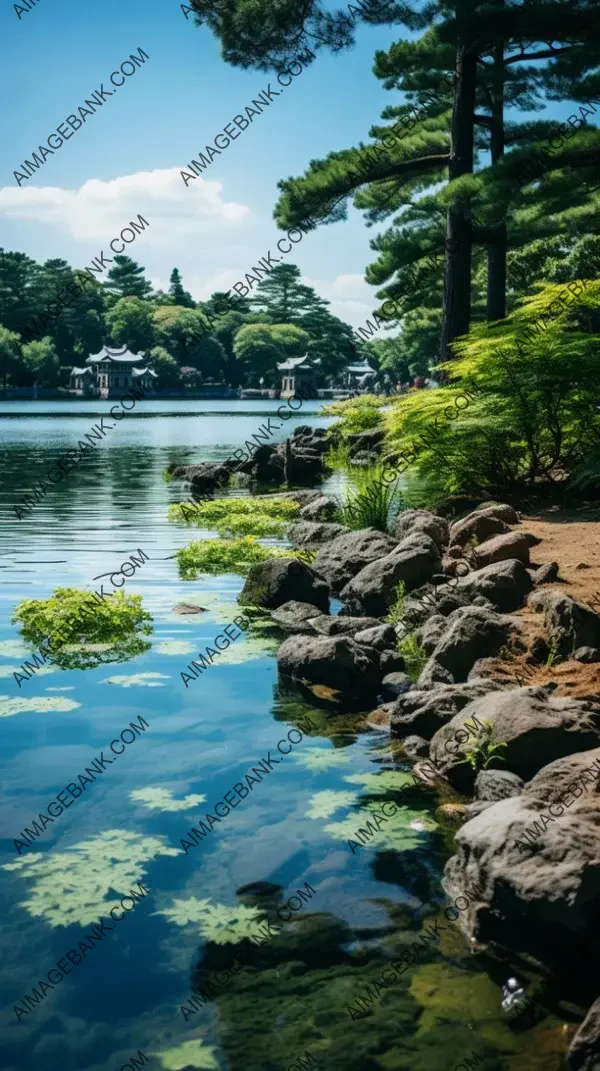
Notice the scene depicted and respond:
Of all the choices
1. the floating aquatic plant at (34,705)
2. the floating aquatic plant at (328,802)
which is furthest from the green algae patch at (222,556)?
the floating aquatic plant at (328,802)

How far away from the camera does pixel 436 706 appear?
22.5 ft

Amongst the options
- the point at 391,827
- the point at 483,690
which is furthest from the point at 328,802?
the point at 483,690

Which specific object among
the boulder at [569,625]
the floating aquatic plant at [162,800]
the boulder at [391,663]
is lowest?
the floating aquatic plant at [162,800]

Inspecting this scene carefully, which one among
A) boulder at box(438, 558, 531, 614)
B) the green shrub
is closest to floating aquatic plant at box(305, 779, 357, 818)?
boulder at box(438, 558, 531, 614)

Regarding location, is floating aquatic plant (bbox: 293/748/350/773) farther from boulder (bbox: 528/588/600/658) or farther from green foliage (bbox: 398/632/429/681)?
boulder (bbox: 528/588/600/658)

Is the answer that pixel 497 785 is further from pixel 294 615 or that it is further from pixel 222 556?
pixel 222 556

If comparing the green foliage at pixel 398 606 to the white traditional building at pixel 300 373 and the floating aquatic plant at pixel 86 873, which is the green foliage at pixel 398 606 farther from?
the white traditional building at pixel 300 373

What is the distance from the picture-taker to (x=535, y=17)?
14.9m

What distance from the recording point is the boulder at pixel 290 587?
10.9m

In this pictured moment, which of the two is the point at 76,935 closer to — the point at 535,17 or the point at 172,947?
the point at 172,947

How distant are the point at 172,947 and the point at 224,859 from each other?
33.5 inches

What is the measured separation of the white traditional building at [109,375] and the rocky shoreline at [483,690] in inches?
3575

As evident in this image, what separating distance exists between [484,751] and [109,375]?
98.2 meters

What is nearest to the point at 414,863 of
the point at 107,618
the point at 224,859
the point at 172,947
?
the point at 224,859
